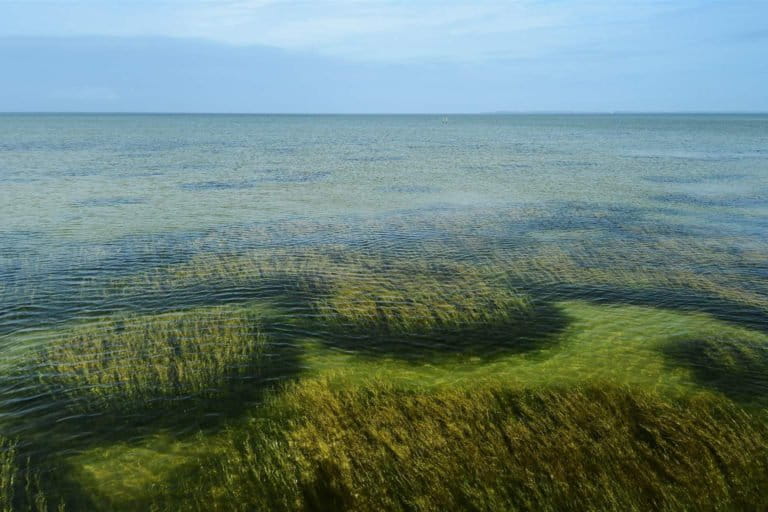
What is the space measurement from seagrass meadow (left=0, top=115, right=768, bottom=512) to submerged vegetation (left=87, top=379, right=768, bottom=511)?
→ 59 mm

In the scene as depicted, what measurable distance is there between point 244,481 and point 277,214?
1272 inches

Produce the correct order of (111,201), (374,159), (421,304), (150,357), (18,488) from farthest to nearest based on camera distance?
(374,159) → (111,201) → (421,304) → (150,357) → (18,488)

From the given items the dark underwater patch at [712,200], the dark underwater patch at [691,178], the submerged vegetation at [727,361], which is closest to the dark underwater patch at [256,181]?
the dark underwater patch at [712,200]

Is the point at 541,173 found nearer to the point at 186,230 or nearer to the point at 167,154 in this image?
the point at 186,230

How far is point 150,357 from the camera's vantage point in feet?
60.7

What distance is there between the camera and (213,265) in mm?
28812

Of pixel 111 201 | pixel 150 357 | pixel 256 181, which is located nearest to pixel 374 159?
pixel 256 181

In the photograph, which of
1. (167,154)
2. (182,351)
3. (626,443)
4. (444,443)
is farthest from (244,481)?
(167,154)

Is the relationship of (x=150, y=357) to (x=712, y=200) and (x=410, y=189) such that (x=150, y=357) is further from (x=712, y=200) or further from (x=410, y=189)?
(x=712, y=200)

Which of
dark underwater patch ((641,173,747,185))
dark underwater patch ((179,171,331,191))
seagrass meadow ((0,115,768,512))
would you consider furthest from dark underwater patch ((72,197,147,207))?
dark underwater patch ((641,173,747,185))

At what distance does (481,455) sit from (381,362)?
607cm

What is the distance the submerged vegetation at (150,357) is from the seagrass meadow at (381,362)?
0.09 meters

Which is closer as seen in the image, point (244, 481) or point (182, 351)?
point (244, 481)

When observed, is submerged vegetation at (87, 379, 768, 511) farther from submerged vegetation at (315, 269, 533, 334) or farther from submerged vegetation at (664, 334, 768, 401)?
submerged vegetation at (315, 269, 533, 334)
